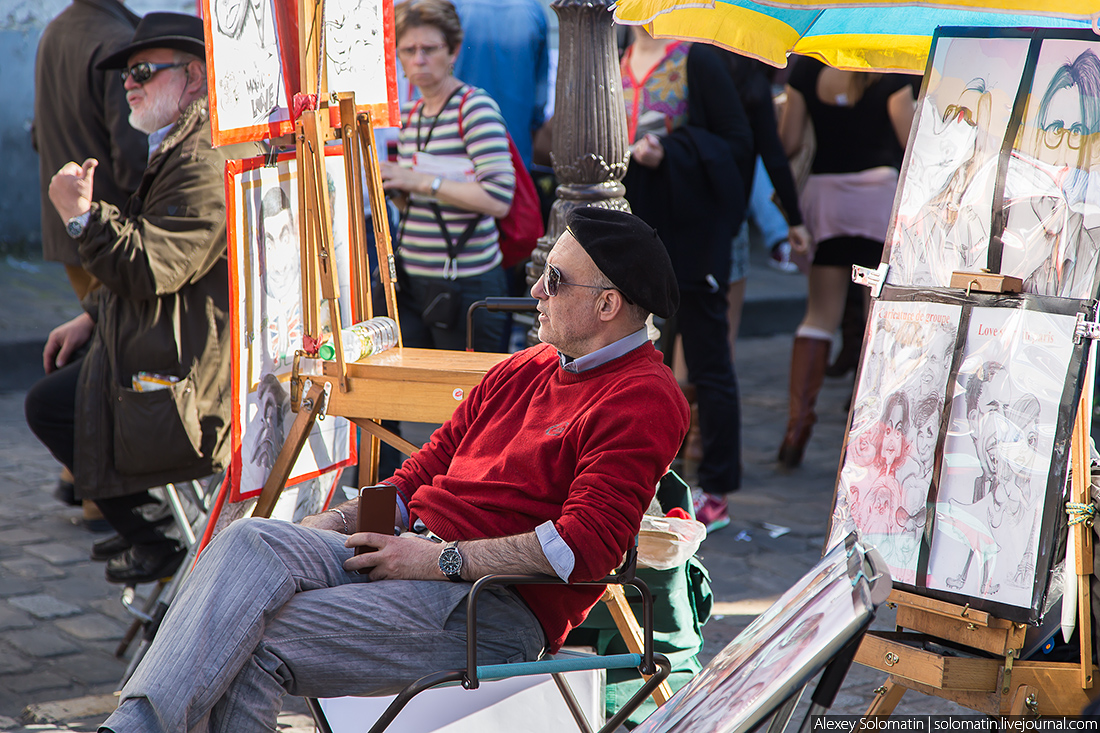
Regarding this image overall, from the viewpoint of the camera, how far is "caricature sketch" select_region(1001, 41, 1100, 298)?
7.88 ft

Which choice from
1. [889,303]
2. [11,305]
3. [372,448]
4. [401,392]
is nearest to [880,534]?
[889,303]

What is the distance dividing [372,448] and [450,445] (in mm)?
716

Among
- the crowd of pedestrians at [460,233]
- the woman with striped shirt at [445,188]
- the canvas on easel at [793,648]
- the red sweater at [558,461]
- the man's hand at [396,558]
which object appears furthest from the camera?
the woman with striped shirt at [445,188]

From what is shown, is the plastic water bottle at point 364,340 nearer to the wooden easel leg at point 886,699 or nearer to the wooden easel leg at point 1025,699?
the wooden easel leg at point 886,699

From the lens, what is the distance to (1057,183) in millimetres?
2441

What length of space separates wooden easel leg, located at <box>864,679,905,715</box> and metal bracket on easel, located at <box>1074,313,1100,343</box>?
2.92 ft

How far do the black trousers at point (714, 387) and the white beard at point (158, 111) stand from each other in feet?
7.33

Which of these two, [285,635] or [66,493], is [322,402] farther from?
[66,493]

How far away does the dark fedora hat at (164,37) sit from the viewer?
3369 millimetres

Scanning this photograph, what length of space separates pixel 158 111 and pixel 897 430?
237cm

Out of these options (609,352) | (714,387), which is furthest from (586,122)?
(714,387)

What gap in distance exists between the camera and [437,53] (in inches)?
168

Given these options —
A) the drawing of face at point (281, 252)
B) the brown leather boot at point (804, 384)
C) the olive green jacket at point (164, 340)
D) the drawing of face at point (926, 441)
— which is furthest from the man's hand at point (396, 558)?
the brown leather boot at point (804, 384)

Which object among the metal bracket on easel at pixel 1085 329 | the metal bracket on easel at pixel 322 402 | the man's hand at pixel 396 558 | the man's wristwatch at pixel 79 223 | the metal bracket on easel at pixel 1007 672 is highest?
the man's wristwatch at pixel 79 223
